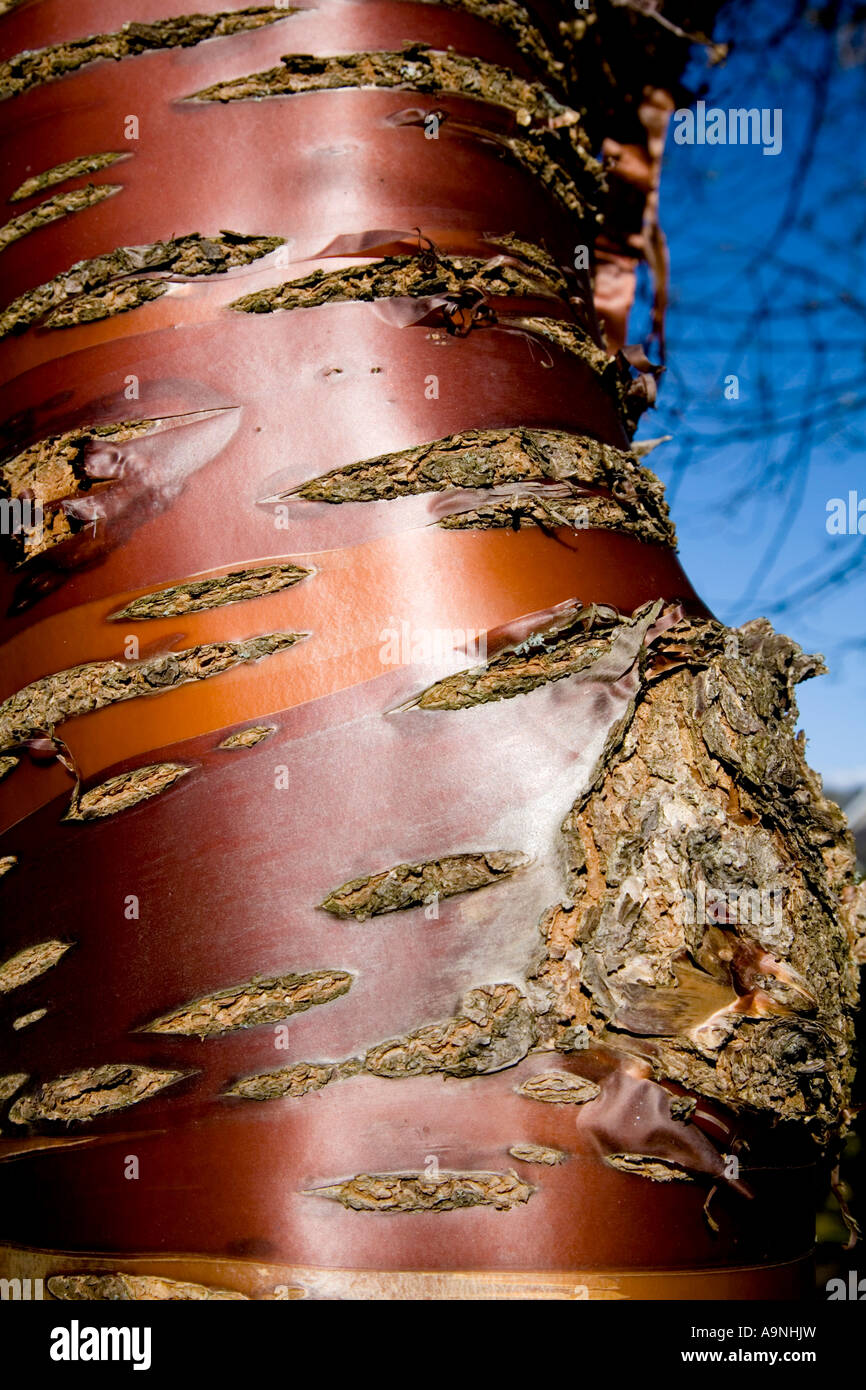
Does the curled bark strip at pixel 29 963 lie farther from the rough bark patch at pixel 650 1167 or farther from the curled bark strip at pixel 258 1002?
the rough bark patch at pixel 650 1167

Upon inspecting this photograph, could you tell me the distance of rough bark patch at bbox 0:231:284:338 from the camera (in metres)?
0.89

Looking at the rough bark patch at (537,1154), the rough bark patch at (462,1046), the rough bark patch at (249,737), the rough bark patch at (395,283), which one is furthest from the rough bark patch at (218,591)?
the rough bark patch at (537,1154)

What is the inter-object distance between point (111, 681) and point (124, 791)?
97 millimetres

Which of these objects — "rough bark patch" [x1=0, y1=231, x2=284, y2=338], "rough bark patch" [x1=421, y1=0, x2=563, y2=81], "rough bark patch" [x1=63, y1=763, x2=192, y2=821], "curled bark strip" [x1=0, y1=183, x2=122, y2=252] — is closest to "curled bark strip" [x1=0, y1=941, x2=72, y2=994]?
"rough bark patch" [x1=63, y1=763, x2=192, y2=821]

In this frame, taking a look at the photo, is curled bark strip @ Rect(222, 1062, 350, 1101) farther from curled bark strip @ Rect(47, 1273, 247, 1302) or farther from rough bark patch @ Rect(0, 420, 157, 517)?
rough bark patch @ Rect(0, 420, 157, 517)

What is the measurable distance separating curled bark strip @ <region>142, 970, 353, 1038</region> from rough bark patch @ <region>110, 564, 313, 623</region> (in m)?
0.31

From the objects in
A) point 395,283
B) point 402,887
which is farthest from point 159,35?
point 402,887

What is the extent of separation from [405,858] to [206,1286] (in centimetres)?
35

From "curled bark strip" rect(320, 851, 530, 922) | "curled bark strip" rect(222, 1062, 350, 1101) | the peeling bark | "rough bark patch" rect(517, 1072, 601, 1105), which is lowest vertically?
"rough bark patch" rect(517, 1072, 601, 1105)

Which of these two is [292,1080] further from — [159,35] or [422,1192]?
[159,35]

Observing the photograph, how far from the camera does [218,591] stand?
819 mm

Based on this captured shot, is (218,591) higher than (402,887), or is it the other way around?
(218,591)
